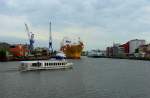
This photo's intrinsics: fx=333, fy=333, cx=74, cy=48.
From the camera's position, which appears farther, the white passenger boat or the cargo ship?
the cargo ship

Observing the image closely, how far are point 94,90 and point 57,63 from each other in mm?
36268

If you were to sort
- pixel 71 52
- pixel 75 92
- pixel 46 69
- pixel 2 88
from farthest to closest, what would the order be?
pixel 71 52
pixel 46 69
pixel 2 88
pixel 75 92

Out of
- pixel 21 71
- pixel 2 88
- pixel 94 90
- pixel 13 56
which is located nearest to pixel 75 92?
pixel 94 90

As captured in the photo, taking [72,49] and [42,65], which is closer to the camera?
[42,65]

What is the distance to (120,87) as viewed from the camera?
4169cm

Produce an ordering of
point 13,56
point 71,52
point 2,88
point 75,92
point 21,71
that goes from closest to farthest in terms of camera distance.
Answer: point 75,92, point 2,88, point 21,71, point 13,56, point 71,52

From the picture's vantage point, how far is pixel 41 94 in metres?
35.9

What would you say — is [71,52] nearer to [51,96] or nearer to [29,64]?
[29,64]

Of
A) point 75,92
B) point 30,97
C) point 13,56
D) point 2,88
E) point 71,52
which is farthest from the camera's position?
point 71,52

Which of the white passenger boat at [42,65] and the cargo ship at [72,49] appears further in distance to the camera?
the cargo ship at [72,49]

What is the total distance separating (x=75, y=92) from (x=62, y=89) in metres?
2.69

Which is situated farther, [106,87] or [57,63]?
[57,63]

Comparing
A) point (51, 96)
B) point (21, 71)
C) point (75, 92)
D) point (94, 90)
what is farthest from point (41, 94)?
point (21, 71)

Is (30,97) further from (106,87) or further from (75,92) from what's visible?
(106,87)
